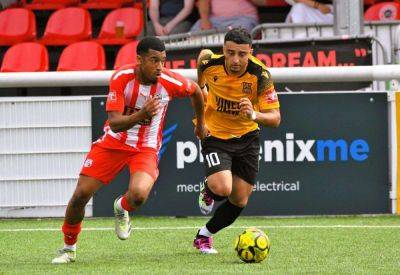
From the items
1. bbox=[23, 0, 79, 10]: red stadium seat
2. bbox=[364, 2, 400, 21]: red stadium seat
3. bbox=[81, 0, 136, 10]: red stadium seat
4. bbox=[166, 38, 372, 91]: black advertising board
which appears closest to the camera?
Result: bbox=[166, 38, 372, 91]: black advertising board

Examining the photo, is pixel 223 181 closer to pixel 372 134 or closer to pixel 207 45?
pixel 372 134

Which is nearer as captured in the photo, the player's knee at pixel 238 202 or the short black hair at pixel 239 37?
the short black hair at pixel 239 37

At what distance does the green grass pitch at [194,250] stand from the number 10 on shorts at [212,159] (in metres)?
0.70

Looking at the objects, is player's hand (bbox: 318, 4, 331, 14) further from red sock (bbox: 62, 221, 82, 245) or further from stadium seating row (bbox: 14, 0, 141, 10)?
red sock (bbox: 62, 221, 82, 245)

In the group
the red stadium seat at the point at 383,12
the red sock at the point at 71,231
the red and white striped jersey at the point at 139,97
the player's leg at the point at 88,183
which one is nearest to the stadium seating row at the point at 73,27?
the red stadium seat at the point at 383,12

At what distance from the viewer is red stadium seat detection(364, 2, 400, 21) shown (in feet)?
49.5

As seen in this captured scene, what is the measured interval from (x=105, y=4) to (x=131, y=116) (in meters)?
8.75

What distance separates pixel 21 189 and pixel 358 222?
342 centimetres

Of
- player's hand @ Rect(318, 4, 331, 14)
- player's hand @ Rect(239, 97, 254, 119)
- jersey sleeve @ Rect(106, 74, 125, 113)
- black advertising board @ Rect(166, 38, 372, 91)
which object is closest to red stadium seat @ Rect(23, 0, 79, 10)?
player's hand @ Rect(318, 4, 331, 14)

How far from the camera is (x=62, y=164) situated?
11.7 metres

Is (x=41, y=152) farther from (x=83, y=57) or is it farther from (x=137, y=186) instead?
(x=137, y=186)

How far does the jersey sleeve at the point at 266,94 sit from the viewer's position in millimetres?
8783

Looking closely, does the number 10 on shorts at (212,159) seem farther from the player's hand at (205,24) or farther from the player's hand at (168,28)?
the player's hand at (168,28)

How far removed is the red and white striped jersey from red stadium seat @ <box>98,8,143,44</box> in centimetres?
721
